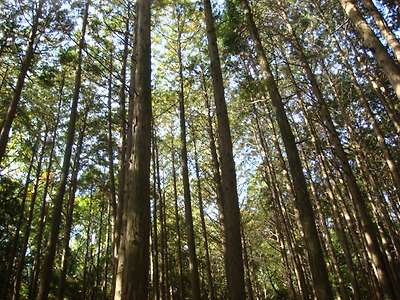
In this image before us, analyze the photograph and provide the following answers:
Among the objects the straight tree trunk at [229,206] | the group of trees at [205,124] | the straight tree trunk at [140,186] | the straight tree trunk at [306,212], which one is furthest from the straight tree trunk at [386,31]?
the straight tree trunk at [140,186]

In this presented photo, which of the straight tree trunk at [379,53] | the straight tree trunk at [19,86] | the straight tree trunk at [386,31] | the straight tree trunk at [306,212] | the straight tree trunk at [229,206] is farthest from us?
the straight tree trunk at [19,86]

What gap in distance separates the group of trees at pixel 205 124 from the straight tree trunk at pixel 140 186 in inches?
0.7

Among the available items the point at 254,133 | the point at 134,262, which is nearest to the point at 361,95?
the point at 254,133

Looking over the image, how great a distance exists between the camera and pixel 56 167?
1529 centimetres

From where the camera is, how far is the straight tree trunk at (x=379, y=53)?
17.1 ft

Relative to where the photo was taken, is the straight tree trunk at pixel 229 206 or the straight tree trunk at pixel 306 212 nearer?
the straight tree trunk at pixel 229 206

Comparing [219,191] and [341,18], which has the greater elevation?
[341,18]

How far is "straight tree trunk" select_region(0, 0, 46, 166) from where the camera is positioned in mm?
6645

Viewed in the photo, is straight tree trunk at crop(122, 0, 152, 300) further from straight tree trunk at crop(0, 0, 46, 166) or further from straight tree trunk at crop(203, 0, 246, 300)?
straight tree trunk at crop(0, 0, 46, 166)

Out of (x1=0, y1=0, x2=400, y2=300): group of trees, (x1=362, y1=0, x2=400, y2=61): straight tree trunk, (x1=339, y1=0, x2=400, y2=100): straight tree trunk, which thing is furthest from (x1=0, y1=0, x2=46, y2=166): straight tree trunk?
(x1=362, y1=0, x2=400, y2=61): straight tree trunk

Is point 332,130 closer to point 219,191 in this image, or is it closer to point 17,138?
point 219,191

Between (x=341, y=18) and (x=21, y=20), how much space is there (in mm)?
12967

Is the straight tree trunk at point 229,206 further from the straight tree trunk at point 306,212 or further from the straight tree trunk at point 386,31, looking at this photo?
the straight tree trunk at point 386,31

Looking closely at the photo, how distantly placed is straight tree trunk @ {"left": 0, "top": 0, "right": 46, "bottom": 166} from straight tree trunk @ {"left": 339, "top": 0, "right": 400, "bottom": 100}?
9.00 metres
